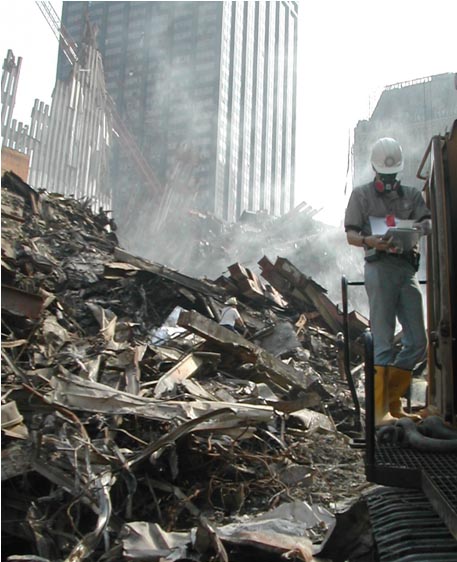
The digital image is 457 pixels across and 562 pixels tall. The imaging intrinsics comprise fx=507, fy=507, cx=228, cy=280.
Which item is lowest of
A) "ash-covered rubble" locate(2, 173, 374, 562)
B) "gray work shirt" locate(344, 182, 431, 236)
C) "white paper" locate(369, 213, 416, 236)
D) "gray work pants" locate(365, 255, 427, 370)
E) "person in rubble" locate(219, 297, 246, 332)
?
"ash-covered rubble" locate(2, 173, 374, 562)

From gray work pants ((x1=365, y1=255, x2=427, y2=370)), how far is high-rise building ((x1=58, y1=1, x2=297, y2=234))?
26.6m

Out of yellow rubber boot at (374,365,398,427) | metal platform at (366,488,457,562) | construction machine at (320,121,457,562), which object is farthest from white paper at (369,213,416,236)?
metal platform at (366,488,457,562)

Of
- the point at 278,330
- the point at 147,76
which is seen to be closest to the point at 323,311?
the point at 278,330

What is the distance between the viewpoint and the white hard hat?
10.00 ft

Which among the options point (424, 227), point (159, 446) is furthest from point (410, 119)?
point (159, 446)

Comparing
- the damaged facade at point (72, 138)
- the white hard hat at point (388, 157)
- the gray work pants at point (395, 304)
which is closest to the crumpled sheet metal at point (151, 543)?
the gray work pants at point (395, 304)

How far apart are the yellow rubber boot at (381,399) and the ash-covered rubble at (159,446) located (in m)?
0.56

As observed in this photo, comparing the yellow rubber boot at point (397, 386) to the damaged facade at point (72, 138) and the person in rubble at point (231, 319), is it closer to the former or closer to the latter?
the person in rubble at point (231, 319)

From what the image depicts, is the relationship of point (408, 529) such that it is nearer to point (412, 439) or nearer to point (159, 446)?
point (412, 439)

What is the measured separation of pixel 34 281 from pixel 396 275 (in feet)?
16.1

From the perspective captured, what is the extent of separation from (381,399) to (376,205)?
1.17 m

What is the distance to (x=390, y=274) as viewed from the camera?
2.90 metres

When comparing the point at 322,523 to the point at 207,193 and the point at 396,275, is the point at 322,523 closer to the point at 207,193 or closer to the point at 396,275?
the point at 396,275

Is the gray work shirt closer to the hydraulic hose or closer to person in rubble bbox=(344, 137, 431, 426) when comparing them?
person in rubble bbox=(344, 137, 431, 426)
